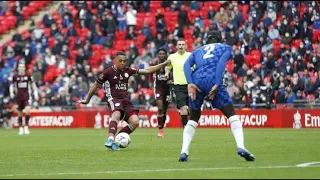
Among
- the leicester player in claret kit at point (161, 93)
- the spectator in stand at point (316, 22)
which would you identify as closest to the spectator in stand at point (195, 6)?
the spectator in stand at point (316, 22)

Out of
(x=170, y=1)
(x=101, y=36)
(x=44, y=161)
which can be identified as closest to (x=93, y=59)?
(x=101, y=36)

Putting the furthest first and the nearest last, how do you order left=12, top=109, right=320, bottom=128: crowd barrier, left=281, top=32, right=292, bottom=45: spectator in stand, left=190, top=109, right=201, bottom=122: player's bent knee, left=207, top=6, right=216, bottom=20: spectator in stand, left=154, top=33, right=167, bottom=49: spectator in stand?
left=207, top=6, right=216, bottom=20: spectator in stand → left=154, top=33, right=167, bottom=49: spectator in stand → left=281, top=32, right=292, bottom=45: spectator in stand → left=12, top=109, right=320, bottom=128: crowd barrier → left=190, top=109, right=201, bottom=122: player's bent knee

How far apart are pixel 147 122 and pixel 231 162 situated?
22690mm

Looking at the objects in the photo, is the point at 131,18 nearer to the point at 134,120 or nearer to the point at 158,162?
the point at 134,120

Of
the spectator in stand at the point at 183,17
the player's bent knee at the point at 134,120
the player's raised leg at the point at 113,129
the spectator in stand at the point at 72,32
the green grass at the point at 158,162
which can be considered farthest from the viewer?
the spectator in stand at the point at 72,32

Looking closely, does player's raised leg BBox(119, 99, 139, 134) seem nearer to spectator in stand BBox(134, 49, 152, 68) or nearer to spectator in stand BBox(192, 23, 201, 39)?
spectator in stand BBox(134, 49, 152, 68)

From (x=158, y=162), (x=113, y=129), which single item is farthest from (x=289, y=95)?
→ (x=158, y=162)

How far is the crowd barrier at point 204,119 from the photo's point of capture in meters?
33.2

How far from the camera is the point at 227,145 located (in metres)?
20.3

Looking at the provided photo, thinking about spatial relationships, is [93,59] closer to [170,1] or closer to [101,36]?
[101,36]

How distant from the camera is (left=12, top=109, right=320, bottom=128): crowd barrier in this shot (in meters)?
→ 33.2

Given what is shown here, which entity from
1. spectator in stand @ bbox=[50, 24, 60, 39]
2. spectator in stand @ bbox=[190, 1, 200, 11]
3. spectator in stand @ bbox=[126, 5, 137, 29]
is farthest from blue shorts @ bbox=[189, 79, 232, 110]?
spectator in stand @ bbox=[50, 24, 60, 39]

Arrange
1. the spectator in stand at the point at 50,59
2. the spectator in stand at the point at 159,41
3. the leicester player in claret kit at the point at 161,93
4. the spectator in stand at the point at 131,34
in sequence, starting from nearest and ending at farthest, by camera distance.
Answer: the leicester player in claret kit at the point at 161,93 → the spectator in stand at the point at 159,41 → the spectator in stand at the point at 131,34 → the spectator in stand at the point at 50,59

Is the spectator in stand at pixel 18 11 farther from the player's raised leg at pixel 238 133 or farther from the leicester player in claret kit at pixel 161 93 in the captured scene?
the player's raised leg at pixel 238 133
